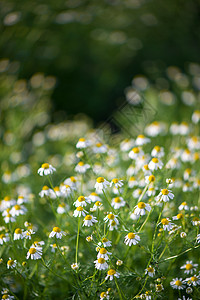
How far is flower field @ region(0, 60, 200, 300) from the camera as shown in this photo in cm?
139

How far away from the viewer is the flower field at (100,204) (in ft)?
4.55

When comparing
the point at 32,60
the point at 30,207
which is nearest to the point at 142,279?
the point at 30,207

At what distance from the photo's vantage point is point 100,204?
54.5 inches

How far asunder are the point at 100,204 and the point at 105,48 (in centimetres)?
359

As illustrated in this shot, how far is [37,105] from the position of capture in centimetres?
352

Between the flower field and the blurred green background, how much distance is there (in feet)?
2.22

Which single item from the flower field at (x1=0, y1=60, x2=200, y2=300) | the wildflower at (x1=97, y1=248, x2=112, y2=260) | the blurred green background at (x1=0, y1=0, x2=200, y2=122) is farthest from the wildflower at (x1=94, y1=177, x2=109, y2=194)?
the blurred green background at (x1=0, y1=0, x2=200, y2=122)

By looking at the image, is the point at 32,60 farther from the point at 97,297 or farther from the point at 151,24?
the point at 97,297

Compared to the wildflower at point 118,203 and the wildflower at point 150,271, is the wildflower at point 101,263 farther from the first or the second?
the wildflower at point 118,203

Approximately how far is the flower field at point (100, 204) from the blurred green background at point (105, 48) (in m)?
0.68

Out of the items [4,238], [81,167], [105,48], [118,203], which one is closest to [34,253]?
[4,238]

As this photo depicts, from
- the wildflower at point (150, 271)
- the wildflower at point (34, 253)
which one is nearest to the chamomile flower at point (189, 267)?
the wildflower at point (150, 271)

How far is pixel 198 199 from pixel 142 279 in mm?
570

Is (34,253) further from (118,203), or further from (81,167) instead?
(81,167)
